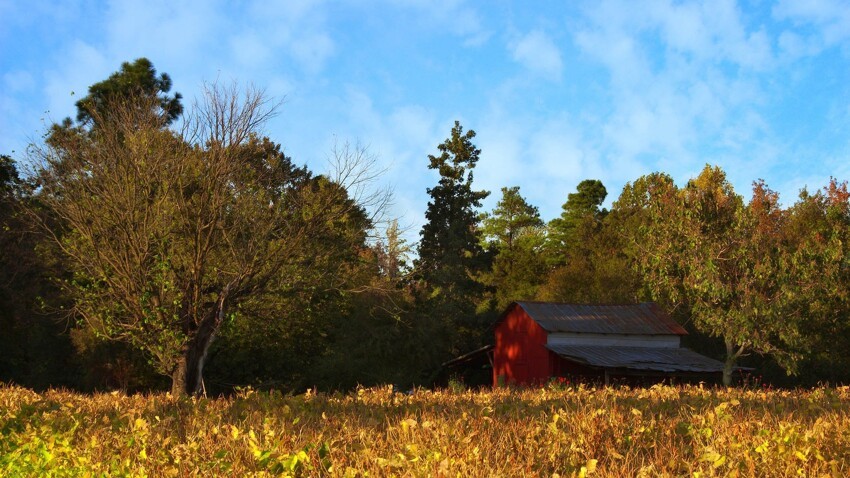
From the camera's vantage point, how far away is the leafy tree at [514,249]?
6294 centimetres

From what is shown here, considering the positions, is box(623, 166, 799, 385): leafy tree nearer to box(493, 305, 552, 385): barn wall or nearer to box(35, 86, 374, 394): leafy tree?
box(493, 305, 552, 385): barn wall

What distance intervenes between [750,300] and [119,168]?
2690cm

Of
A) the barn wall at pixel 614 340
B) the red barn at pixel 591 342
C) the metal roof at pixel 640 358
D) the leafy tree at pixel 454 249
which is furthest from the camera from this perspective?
the leafy tree at pixel 454 249

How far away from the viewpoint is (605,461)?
4.76 metres

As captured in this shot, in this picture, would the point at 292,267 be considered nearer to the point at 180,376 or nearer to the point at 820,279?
the point at 180,376

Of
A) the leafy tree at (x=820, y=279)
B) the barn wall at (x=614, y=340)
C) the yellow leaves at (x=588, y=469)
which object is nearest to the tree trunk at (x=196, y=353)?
the yellow leaves at (x=588, y=469)

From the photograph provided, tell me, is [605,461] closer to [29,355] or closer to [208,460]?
[208,460]

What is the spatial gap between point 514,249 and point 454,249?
21615mm

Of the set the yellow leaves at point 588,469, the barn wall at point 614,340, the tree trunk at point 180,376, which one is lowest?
the tree trunk at point 180,376

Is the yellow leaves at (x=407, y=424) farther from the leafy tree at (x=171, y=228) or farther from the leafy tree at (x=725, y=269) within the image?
the leafy tree at (x=725, y=269)

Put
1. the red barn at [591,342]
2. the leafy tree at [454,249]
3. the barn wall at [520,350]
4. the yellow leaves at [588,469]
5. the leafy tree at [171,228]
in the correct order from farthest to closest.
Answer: the leafy tree at [454,249] < the barn wall at [520,350] < the red barn at [591,342] < the leafy tree at [171,228] < the yellow leaves at [588,469]

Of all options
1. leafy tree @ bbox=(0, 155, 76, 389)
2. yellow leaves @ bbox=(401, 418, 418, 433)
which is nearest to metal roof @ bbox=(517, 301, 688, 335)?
leafy tree @ bbox=(0, 155, 76, 389)

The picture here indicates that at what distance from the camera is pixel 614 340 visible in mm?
38594

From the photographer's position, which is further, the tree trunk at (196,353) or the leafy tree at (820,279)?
the leafy tree at (820,279)
